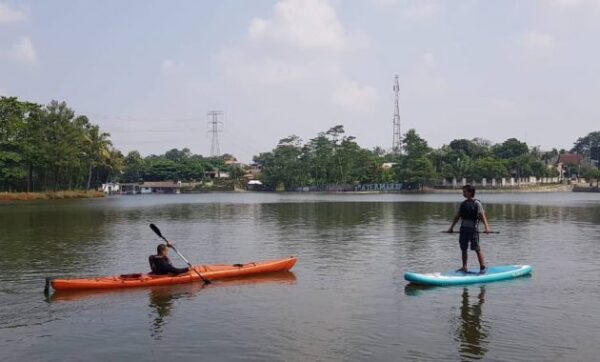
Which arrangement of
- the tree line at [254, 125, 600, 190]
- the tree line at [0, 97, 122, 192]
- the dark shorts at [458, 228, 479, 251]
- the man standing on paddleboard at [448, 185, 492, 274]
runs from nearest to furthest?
the man standing on paddleboard at [448, 185, 492, 274], the dark shorts at [458, 228, 479, 251], the tree line at [0, 97, 122, 192], the tree line at [254, 125, 600, 190]

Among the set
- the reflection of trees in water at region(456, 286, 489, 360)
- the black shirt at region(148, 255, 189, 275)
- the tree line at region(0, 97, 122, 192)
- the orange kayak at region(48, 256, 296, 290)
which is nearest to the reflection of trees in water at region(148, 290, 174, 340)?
the orange kayak at region(48, 256, 296, 290)

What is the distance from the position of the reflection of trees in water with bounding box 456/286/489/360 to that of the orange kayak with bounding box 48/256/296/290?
5.89m

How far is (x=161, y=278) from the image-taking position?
15.4 meters

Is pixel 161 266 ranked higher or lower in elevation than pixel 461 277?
higher

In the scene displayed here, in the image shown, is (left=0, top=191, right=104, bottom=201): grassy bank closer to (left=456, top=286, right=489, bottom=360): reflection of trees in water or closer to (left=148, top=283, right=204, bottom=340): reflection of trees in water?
(left=148, top=283, right=204, bottom=340): reflection of trees in water

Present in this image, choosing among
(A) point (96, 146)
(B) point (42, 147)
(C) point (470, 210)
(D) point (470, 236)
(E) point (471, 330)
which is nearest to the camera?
(E) point (471, 330)

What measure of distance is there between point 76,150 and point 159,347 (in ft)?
295

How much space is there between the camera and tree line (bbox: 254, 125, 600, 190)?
143 meters

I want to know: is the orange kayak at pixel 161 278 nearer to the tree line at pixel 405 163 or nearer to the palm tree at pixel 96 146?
the palm tree at pixel 96 146

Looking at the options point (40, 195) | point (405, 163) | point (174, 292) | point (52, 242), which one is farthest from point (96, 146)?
point (174, 292)

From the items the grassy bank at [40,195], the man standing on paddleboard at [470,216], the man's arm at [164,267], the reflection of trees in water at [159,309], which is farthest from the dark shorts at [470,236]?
the grassy bank at [40,195]

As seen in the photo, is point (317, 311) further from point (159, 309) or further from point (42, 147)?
point (42, 147)

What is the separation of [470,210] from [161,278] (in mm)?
7856

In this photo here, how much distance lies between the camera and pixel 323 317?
40.2 feet
